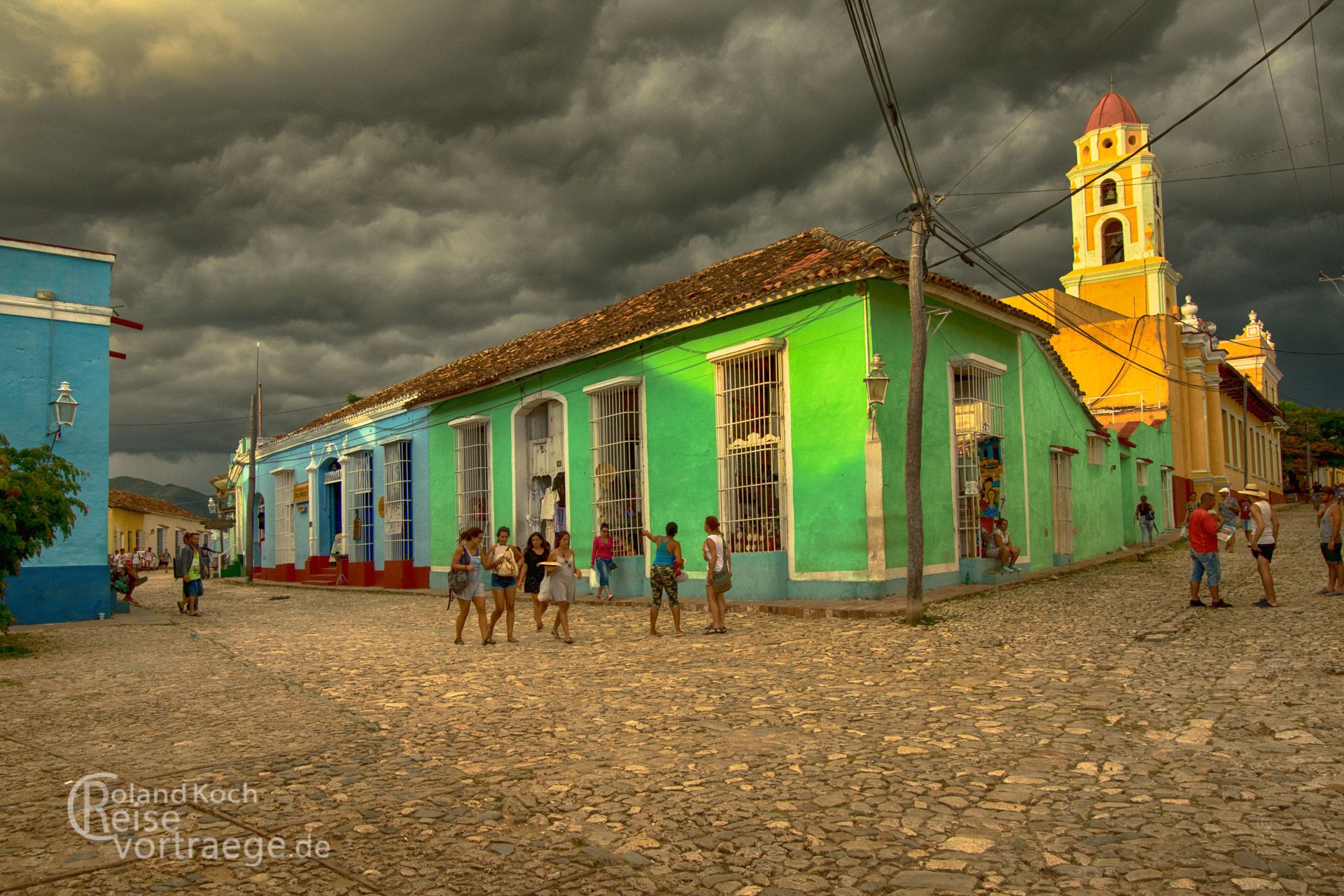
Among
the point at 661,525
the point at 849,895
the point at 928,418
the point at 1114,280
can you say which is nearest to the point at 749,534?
the point at 661,525

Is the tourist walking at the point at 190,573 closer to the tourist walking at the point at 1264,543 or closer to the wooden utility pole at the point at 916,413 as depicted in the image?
the wooden utility pole at the point at 916,413

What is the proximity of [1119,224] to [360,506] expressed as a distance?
1043 inches

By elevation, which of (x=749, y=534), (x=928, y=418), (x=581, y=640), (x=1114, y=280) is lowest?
(x=581, y=640)

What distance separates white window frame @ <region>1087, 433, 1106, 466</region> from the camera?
62.1ft

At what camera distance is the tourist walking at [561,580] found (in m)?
10.3

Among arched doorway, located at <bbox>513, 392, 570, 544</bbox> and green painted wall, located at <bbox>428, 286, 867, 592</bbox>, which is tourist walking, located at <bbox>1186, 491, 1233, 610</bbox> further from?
arched doorway, located at <bbox>513, 392, 570, 544</bbox>

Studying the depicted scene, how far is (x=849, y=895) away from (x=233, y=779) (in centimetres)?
319

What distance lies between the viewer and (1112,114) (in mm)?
31375

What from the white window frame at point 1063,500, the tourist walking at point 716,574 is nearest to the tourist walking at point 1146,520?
the white window frame at point 1063,500

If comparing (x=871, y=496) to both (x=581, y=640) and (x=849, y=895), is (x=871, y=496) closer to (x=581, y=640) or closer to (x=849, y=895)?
(x=581, y=640)

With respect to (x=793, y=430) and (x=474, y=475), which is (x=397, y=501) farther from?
(x=793, y=430)

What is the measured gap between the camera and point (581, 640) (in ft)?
34.1

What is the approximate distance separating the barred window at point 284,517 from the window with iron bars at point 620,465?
1519 centimetres

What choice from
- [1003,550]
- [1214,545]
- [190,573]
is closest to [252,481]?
[190,573]
